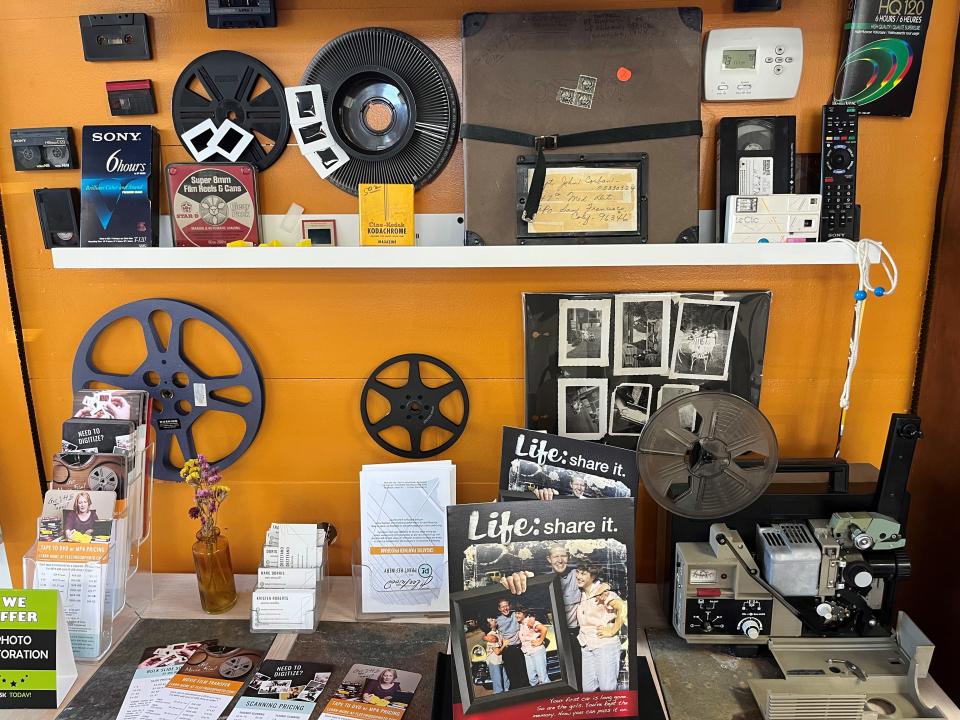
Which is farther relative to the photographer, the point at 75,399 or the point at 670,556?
the point at 75,399

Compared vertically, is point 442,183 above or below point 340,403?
above

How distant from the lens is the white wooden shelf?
4.13 feet

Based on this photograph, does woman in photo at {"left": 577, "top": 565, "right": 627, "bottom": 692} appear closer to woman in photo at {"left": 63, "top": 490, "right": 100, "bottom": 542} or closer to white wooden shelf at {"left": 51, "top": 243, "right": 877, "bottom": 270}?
white wooden shelf at {"left": 51, "top": 243, "right": 877, "bottom": 270}

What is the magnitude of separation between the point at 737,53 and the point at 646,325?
58 centimetres

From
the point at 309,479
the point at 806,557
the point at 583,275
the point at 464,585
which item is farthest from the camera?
the point at 309,479

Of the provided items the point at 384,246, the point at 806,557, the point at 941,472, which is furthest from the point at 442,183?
the point at 941,472

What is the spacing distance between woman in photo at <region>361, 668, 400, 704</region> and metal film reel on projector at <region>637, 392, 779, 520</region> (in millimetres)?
621

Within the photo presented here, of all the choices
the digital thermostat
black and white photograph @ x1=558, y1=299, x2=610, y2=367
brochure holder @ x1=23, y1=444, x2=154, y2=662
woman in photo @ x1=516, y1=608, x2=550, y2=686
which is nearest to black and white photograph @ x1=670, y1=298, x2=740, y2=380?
black and white photograph @ x1=558, y1=299, x2=610, y2=367

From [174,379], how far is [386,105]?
2.63ft

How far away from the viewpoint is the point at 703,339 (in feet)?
4.82

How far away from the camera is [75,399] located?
151cm


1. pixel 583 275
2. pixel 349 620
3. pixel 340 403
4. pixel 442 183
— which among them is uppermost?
pixel 442 183

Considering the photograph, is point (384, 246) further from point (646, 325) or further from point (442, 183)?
point (646, 325)

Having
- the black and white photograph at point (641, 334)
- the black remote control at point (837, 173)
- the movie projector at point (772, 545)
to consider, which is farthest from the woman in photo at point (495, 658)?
the black remote control at point (837, 173)
